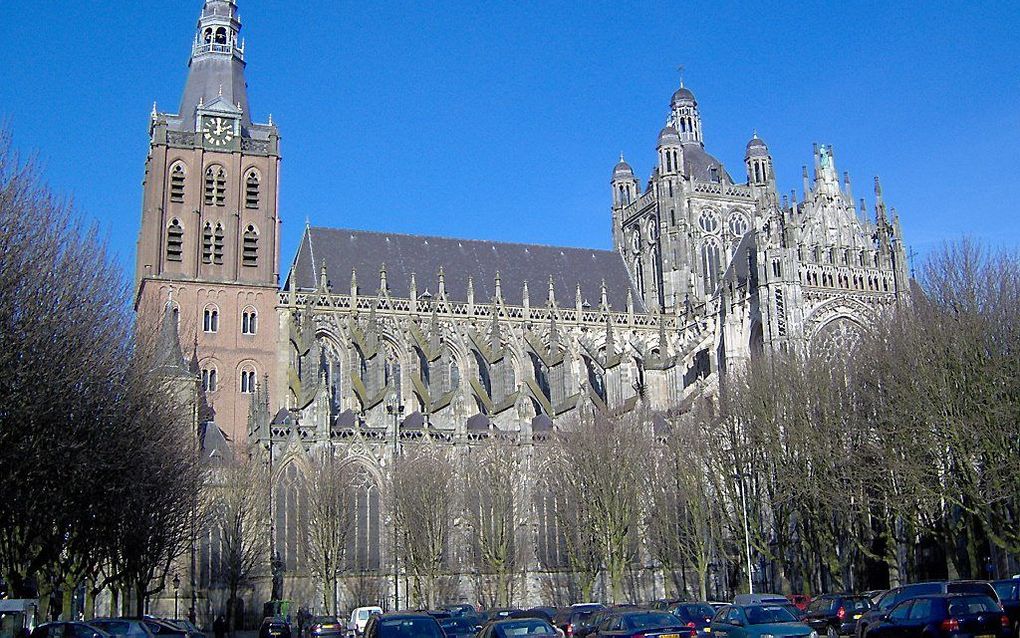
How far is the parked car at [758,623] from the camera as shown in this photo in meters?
23.0

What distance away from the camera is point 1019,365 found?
112 feet

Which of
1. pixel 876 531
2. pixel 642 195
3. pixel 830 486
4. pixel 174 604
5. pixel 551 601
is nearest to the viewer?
pixel 830 486

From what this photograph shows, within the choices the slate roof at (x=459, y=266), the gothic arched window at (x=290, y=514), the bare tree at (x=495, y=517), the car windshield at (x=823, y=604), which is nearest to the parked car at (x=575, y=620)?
the car windshield at (x=823, y=604)

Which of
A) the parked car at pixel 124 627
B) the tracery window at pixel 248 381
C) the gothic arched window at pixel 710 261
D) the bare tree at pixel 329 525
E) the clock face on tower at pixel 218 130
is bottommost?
the parked car at pixel 124 627

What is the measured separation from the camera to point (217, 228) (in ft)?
206

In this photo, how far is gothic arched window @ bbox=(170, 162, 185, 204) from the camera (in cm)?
6241

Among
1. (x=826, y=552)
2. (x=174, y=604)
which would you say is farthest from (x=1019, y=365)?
(x=174, y=604)

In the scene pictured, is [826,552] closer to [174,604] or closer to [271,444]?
[271,444]

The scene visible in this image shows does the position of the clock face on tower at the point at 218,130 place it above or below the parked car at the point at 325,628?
above

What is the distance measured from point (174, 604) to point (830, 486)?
3106 centimetres

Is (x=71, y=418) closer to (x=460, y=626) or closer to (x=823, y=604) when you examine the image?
(x=460, y=626)

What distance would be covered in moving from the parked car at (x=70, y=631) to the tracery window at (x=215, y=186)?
4263 cm

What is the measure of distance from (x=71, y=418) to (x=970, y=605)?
20.8 meters

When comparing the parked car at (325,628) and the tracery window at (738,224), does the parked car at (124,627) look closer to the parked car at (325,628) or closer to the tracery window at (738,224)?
the parked car at (325,628)
